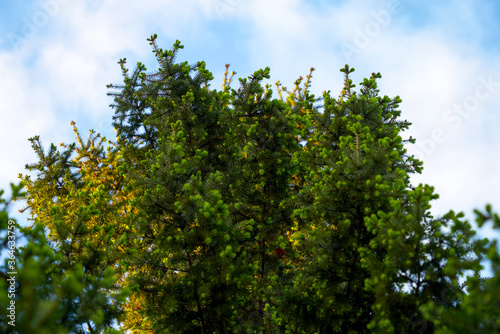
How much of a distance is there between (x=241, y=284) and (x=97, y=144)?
27.3ft

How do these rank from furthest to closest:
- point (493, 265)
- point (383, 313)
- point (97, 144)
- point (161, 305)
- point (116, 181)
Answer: point (97, 144), point (116, 181), point (161, 305), point (383, 313), point (493, 265)

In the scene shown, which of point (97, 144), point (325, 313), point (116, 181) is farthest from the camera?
point (97, 144)

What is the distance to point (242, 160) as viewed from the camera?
9016 mm

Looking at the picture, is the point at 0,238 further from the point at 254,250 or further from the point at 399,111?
the point at 399,111

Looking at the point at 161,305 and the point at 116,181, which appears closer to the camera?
the point at 161,305

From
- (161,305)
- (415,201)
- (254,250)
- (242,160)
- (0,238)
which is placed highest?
(242,160)

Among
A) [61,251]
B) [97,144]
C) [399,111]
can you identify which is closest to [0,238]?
[61,251]

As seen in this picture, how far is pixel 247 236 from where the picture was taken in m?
6.46

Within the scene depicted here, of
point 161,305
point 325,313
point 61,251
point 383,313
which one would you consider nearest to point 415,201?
point 383,313

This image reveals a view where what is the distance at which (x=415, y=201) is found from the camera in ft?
14.8

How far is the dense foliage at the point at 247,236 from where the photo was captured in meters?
4.05

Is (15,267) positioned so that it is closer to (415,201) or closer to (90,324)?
(90,324)

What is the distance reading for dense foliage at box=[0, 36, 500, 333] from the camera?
13.3 ft

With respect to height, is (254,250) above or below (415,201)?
above
